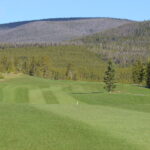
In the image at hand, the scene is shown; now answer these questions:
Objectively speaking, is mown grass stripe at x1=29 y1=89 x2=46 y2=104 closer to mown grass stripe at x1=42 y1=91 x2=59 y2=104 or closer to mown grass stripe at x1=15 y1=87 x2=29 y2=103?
mown grass stripe at x1=42 y1=91 x2=59 y2=104

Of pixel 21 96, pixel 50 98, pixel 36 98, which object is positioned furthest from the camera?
pixel 21 96

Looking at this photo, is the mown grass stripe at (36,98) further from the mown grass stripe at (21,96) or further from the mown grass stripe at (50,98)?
the mown grass stripe at (21,96)

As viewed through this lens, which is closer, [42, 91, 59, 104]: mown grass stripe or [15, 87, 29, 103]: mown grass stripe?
[42, 91, 59, 104]: mown grass stripe

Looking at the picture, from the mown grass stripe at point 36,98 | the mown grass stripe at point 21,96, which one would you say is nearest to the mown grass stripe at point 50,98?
the mown grass stripe at point 36,98

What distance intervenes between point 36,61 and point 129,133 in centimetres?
17082

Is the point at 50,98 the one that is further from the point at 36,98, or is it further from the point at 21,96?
the point at 21,96

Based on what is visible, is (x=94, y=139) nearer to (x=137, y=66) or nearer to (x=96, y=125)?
(x=96, y=125)

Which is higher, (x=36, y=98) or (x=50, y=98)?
(x=50, y=98)

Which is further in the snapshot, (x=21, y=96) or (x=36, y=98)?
(x=21, y=96)

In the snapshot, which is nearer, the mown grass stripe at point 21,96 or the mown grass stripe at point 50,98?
the mown grass stripe at point 50,98

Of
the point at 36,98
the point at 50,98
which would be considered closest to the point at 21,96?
the point at 36,98

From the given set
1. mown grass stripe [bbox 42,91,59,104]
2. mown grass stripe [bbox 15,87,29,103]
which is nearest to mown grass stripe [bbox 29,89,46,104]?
mown grass stripe [bbox 42,91,59,104]

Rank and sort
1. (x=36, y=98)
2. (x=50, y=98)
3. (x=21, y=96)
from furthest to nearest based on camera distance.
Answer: (x=21, y=96)
(x=36, y=98)
(x=50, y=98)

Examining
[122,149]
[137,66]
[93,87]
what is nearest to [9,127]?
[122,149]
